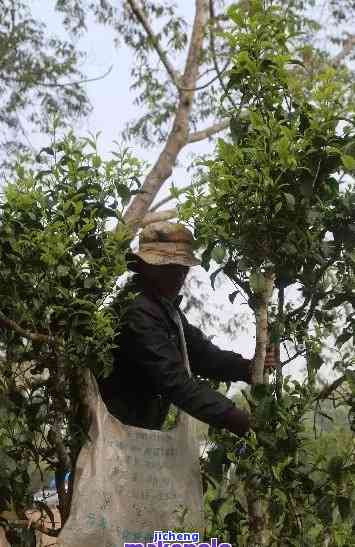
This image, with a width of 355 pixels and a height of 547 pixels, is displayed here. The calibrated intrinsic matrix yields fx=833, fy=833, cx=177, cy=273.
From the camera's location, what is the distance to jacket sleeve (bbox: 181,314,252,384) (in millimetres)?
3016

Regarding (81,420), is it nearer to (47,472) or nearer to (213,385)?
(47,472)

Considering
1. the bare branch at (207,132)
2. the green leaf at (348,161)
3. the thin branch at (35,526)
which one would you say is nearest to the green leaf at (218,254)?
the green leaf at (348,161)

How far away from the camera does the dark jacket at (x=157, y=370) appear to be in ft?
8.50

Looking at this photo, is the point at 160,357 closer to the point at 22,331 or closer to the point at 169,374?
the point at 169,374

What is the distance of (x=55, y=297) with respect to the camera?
8.45 ft

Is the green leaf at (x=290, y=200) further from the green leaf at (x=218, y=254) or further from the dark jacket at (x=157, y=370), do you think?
the dark jacket at (x=157, y=370)

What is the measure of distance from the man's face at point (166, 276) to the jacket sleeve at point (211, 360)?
10.4 inches

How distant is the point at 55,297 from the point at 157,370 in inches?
15.4

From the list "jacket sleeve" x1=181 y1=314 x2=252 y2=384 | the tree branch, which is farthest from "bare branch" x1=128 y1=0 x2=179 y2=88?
"jacket sleeve" x1=181 y1=314 x2=252 y2=384

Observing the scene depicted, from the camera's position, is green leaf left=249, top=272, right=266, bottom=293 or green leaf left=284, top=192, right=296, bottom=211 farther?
green leaf left=249, top=272, right=266, bottom=293

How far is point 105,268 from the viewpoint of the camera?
2.56 meters

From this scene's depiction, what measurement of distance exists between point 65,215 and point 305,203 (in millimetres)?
746

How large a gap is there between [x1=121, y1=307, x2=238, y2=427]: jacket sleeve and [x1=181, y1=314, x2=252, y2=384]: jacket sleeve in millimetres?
379

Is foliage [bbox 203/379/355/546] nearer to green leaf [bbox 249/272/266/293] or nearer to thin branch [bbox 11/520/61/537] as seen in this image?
green leaf [bbox 249/272/266/293]
